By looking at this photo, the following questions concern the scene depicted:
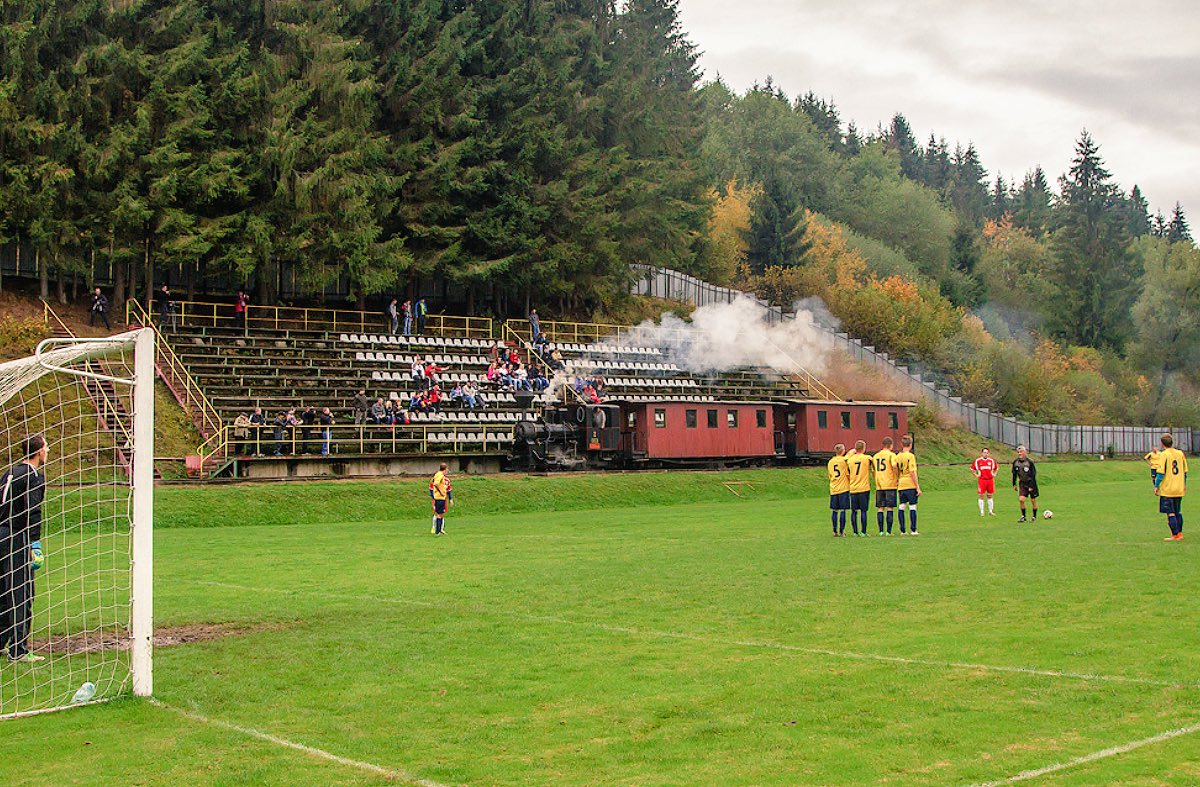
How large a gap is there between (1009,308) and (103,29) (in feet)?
281

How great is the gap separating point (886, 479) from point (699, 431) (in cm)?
2357

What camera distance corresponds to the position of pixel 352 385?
45.2 m

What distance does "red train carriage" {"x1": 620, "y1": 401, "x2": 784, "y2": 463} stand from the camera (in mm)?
46219

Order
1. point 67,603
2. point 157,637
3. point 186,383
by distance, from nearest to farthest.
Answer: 1. point 157,637
2. point 67,603
3. point 186,383

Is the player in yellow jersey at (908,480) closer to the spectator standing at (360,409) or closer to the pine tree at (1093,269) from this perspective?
the spectator standing at (360,409)

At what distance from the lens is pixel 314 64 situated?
49.5 metres

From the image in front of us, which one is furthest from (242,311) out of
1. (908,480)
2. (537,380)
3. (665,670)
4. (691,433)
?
(665,670)

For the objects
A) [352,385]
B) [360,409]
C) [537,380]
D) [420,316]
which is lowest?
[360,409]

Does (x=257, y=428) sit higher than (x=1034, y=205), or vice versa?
(x=1034, y=205)

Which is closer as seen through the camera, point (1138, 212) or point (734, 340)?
point (734, 340)

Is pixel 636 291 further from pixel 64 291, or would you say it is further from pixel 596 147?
pixel 64 291

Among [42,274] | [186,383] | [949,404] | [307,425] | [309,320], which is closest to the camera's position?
[307,425]

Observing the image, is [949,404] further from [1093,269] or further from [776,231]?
[1093,269]

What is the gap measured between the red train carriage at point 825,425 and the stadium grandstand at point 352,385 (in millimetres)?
4438
